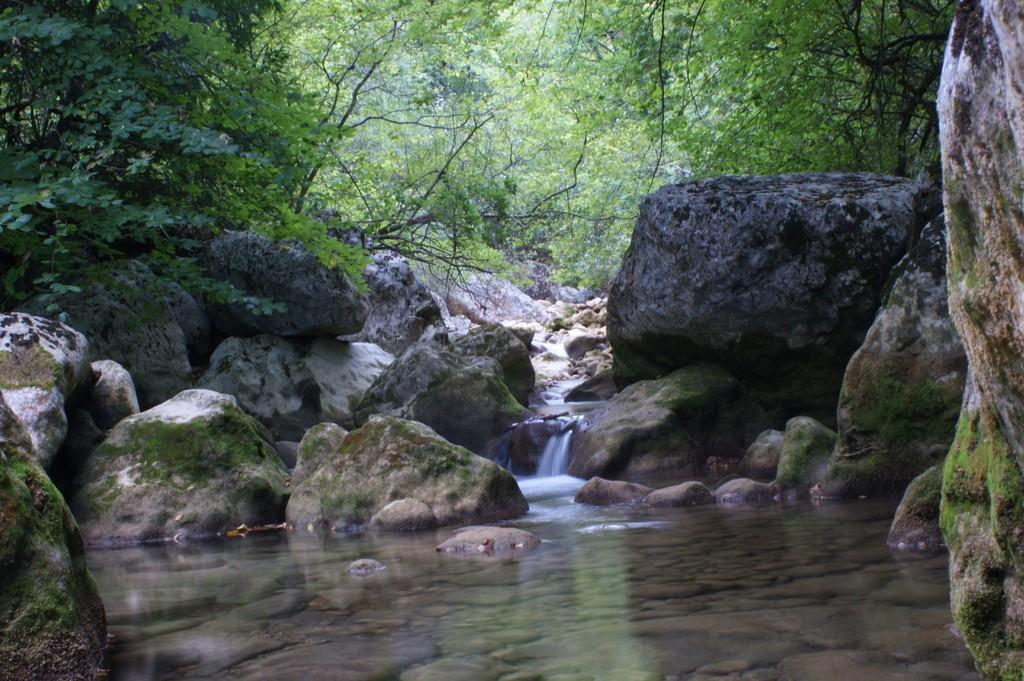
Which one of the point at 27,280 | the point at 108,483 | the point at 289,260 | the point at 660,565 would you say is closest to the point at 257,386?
the point at 289,260

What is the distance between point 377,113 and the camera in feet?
54.7

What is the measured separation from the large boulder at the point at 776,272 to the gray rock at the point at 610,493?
2.67m

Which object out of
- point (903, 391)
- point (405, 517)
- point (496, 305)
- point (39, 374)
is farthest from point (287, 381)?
point (496, 305)

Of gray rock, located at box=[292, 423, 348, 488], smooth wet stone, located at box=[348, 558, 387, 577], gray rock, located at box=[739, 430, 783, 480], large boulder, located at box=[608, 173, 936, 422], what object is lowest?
smooth wet stone, located at box=[348, 558, 387, 577]

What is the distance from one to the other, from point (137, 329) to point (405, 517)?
559 centimetres

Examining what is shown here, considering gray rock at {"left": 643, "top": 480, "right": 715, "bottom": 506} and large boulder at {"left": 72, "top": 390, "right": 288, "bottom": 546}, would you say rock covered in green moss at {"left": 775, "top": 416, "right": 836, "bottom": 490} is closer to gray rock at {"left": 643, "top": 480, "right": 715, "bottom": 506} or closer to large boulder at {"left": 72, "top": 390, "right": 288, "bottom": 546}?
gray rock at {"left": 643, "top": 480, "right": 715, "bottom": 506}

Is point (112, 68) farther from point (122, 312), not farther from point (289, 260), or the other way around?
point (289, 260)

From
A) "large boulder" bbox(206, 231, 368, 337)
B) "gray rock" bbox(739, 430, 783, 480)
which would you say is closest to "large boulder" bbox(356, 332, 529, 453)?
"large boulder" bbox(206, 231, 368, 337)

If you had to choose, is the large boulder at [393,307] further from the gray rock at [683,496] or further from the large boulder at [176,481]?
the gray rock at [683,496]

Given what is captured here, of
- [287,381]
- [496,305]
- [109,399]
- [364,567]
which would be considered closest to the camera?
[364,567]

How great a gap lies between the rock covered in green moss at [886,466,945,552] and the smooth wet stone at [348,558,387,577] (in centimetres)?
301

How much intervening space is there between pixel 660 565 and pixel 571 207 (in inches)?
525

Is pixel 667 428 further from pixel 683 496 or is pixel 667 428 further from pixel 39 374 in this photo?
pixel 39 374

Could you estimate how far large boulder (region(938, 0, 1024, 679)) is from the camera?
2.05 m
